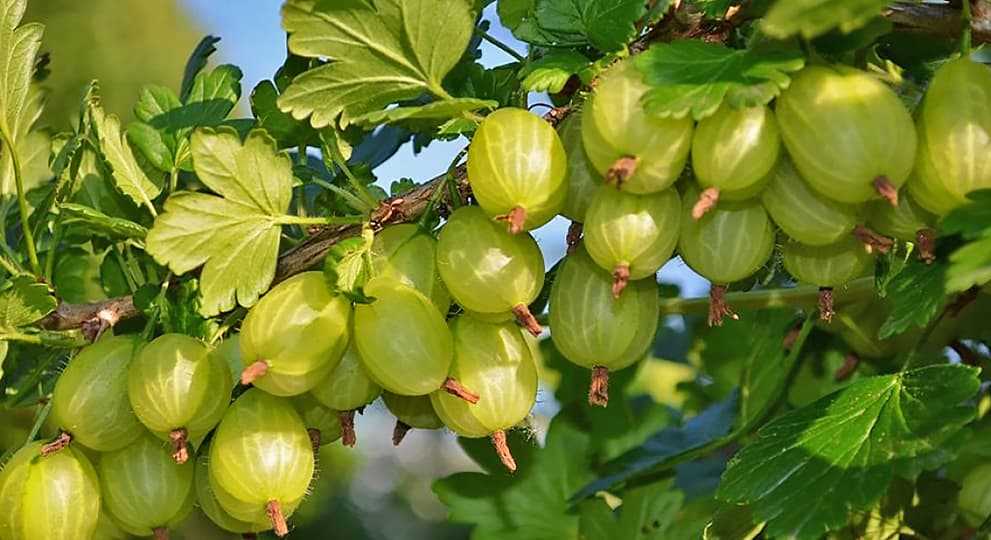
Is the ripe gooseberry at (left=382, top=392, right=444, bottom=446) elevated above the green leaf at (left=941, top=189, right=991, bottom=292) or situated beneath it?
situated beneath

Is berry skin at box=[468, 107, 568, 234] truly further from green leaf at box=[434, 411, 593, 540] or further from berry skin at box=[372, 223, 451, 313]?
green leaf at box=[434, 411, 593, 540]

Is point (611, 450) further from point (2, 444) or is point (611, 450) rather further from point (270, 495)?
point (2, 444)

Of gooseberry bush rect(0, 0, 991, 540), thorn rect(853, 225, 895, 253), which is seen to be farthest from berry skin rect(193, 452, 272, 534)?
thorn rect(853, 225, 895, 253)

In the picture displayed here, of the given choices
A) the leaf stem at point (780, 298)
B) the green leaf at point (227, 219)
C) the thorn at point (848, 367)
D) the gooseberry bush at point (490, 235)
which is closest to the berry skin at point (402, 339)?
the gooseberry bush at point (490, 235)

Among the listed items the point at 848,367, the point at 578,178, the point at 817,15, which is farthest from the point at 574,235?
the point at 848,367

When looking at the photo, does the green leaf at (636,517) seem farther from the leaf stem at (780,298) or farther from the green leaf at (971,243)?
the green leaf at (971,243)

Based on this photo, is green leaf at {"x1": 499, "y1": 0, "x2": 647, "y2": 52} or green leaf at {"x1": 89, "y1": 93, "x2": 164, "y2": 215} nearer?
green leaf at {"x1": 499, "y1": 0, "x2": 647, "y2": 52}

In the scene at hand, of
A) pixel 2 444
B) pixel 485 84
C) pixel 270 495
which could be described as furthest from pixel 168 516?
pixel 2 444
